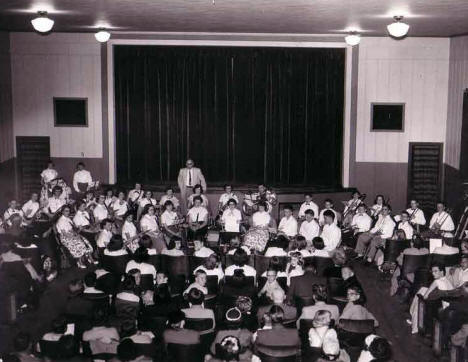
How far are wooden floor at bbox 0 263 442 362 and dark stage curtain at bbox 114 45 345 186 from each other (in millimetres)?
6018

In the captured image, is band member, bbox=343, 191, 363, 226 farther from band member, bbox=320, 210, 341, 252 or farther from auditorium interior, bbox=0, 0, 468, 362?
band member, bbox=320, 210, 341, 252

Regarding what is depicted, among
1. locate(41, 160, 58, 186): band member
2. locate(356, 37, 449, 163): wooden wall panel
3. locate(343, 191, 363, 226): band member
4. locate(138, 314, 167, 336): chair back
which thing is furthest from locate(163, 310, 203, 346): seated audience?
locate(356, 37, 449, 163): wooden wall panel

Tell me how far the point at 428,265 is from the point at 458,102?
6.77 metres

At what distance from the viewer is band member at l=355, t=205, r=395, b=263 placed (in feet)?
42.5

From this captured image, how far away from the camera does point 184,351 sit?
7.03m

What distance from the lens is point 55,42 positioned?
1689cm

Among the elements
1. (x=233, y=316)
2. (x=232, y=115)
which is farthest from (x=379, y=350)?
(x=232, y=115)

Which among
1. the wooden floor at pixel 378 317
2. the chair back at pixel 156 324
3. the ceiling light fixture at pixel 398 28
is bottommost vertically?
the wooden floor at pixel 378 317

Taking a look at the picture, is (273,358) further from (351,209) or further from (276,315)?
(351,209)

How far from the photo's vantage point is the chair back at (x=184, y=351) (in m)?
7.02

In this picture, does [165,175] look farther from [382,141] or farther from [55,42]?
[382,141]

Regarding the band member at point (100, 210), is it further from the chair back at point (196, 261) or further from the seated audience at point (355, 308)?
the seated audience at point (355, 308)

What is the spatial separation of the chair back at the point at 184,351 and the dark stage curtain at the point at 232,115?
36.4ft

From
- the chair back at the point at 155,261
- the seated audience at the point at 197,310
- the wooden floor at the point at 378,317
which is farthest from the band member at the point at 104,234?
the seated audience at the point at 197,310
